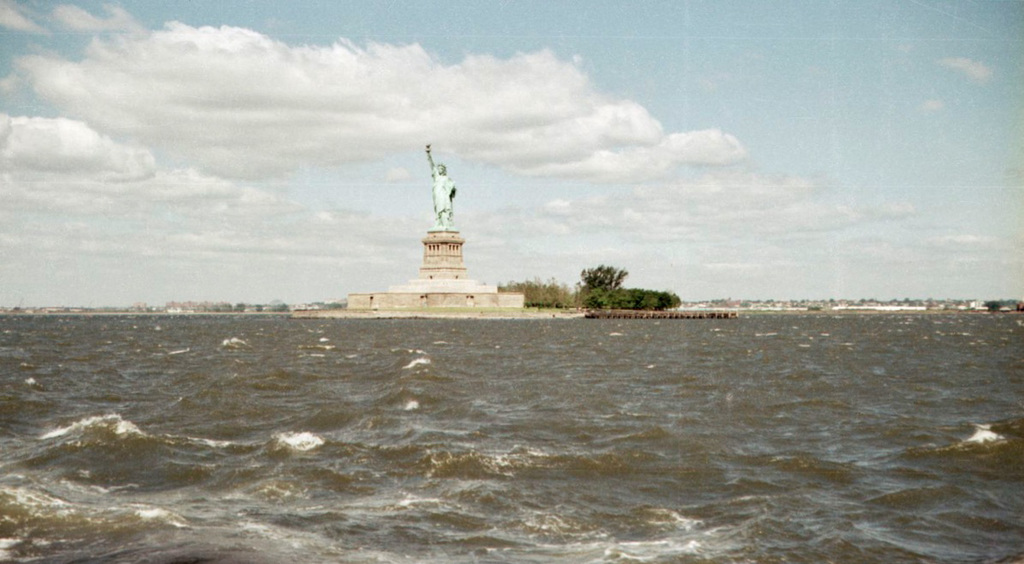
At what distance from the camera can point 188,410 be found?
2364 cm

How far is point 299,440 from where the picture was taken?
1825 cm

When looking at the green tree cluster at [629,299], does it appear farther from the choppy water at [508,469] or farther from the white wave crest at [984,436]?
the white wave crest at [984,436]

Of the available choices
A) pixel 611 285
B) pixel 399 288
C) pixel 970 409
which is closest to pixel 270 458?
pixel 970 409

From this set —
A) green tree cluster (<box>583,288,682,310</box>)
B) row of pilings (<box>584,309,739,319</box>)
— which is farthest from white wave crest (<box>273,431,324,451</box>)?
green tree cluster (<box>583,288,682,310</box>)

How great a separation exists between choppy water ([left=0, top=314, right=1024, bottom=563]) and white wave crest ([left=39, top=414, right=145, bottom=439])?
5.4 inches

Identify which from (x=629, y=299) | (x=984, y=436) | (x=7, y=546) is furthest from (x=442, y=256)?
(x=7, y=546)

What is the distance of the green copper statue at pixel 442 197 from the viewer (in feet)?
424

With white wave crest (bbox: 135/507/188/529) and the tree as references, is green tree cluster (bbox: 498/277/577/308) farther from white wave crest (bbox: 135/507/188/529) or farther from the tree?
white wave crest (bbox: 135/507/188/529)

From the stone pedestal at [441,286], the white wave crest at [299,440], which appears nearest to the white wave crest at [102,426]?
the white wave crest at [299,440]

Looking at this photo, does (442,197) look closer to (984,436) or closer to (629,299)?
(629,299)

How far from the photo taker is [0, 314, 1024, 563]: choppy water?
11156mm

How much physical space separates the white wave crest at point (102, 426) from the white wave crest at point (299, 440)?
10.3 feet

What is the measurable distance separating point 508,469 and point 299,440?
515cm

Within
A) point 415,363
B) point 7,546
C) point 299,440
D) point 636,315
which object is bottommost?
point 7,546
